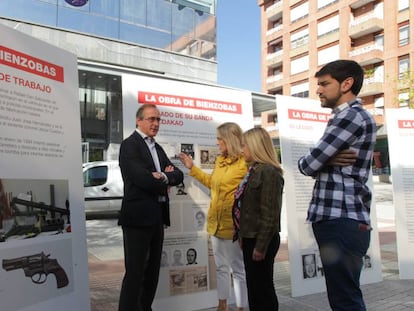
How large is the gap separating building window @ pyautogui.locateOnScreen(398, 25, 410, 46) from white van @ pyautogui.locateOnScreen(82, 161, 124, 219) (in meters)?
35.8

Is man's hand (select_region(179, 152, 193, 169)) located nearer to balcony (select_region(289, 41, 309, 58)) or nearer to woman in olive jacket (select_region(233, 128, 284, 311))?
woman in olive jacket (select_region(233, 128, 284, 311))

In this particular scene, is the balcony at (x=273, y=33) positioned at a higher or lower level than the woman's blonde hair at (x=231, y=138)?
higher

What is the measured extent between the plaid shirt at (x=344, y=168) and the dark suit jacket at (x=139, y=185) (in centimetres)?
135

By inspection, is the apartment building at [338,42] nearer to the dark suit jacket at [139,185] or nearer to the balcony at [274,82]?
the balcony at [274,82]

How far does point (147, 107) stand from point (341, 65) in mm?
1786

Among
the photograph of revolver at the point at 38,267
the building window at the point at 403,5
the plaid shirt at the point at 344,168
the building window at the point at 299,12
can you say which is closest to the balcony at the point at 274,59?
→ the building window at the point at 299,12

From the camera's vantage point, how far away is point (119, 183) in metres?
13.4

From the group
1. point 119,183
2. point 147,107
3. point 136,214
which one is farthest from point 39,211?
point 119,183

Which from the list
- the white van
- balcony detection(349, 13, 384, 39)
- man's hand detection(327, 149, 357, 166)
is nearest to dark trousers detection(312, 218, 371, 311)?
man's hand detection(327, 149, 357, 166)

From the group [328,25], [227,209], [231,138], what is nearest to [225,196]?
[227,209]

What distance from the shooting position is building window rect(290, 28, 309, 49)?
4856 cm

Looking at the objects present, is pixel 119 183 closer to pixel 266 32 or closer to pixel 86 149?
pixel 86 149

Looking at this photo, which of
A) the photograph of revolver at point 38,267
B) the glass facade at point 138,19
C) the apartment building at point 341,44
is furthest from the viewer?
the apartment building at point 341,44

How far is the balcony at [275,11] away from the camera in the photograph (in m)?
52.8
